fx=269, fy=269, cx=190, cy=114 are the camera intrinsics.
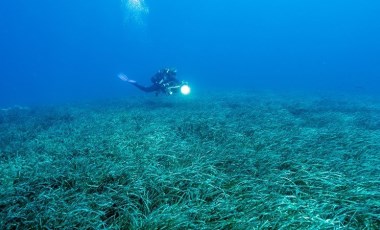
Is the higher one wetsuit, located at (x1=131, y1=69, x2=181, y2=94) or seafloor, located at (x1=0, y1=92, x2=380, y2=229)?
wetsuit, located at (x1=131, y1=69, x2=181, y2=94)

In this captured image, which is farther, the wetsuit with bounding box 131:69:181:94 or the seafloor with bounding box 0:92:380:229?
the wetsuit with bounding box 131:69:181:94

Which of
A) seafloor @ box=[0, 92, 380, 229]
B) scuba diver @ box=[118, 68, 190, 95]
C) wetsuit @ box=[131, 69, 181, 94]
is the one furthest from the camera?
wetsuit @ box=[131, 69, 181, 94]

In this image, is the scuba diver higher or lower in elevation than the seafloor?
higher

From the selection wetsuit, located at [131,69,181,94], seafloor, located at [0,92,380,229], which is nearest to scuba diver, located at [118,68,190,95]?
wetsuit, located at [131,69,181,94]

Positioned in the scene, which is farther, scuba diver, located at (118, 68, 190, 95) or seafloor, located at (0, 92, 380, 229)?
scuba diver, located at (118, 68, 190, 95)

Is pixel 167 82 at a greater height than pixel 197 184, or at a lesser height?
greater

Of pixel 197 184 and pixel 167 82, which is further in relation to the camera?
pixel 167 82

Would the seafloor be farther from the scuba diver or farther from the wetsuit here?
the wetsuit

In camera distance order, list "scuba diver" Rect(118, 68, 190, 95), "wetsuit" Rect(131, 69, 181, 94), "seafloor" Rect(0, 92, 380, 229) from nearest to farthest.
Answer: "seafloor" Rect(0, 92, 380, 229) → "scuba diver" Rect(118, 68, 190, 95) → "wetsuit" Rect(131, 69, 181, 94)

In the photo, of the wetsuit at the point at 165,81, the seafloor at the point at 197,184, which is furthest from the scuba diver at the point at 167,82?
the seafloor at the point at 197,184

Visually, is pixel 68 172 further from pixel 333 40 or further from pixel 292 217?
pixel 333 40

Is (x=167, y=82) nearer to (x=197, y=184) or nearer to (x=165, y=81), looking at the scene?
(x=165, y=81)

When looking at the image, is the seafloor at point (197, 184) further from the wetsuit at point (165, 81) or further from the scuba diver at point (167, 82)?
the wetsuit at point (165, 81)

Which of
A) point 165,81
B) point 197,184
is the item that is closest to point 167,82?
point 165,81
